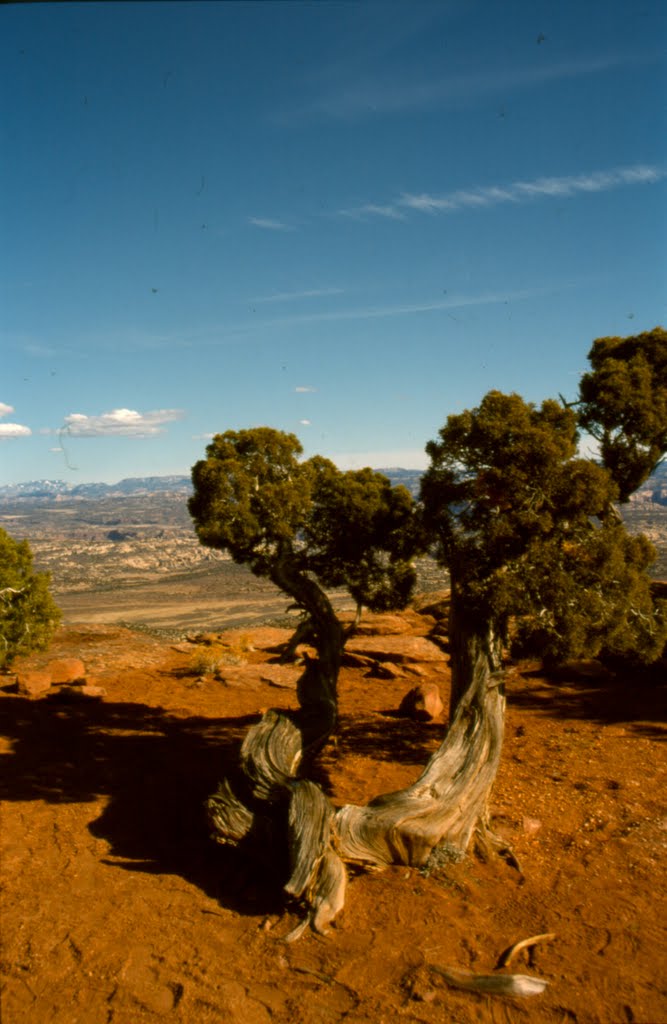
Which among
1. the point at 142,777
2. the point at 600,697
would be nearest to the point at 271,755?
the point at 142,777

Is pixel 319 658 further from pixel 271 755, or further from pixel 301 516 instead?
pixel 301 516

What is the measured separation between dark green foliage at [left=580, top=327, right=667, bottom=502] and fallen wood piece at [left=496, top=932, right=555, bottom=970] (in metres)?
7.58

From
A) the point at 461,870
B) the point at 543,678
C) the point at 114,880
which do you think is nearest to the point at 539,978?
the point at 461,870

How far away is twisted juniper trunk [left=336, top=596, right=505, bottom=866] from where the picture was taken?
9.26 metres

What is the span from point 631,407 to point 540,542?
371 centimetres

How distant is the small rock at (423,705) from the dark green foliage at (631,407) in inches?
300

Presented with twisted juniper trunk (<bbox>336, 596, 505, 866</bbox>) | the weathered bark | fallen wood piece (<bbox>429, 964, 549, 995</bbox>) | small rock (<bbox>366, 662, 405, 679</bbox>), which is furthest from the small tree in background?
small rock (<bbox>366, 662, 405, 679</bbox>)

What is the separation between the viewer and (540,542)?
9.85m

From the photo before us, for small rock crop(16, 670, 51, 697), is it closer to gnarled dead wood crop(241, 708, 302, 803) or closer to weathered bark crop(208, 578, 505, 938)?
gnarled dead wood crop(241, 708, 302, 803)

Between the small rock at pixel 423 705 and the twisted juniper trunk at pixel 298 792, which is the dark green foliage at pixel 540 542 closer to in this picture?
the twisted juniper trunk at pixel 298 792

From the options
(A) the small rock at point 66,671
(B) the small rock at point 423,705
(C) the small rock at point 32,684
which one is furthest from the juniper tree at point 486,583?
(A) the small rock at point 66,671

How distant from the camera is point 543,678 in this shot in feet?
65.3

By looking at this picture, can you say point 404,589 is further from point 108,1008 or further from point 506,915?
point 108,1008

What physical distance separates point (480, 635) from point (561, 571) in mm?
1811
